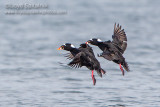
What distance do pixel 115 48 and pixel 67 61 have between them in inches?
210

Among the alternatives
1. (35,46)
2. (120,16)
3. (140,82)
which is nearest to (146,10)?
(120,16)

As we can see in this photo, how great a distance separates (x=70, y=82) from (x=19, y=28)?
11215 mm

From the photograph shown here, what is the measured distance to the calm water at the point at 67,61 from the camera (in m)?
13.9

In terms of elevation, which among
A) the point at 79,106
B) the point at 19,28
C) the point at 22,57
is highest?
the point at 19,28

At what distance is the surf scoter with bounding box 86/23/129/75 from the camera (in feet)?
44.9

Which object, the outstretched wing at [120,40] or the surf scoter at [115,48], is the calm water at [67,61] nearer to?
the surf scoter at [115,48]

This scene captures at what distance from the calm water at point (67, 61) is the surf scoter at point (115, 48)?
114 centimetres

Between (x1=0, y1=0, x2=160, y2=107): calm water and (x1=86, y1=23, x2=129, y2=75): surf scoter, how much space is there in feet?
3.73

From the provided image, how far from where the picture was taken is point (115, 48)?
46.3 ft

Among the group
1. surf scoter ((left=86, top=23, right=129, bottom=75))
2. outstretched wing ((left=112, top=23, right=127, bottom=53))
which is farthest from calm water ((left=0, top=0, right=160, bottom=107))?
outstretched wing ((left=112, top=23, right=127, bottom=53))

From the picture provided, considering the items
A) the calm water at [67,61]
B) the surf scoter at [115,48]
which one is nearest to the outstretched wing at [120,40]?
the surf scoter at [115,48]

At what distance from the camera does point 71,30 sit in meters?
26.0

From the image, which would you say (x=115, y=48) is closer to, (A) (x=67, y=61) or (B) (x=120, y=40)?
(B) (x=120, y=40)

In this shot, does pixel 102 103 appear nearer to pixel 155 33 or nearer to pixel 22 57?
pixel 22 57
